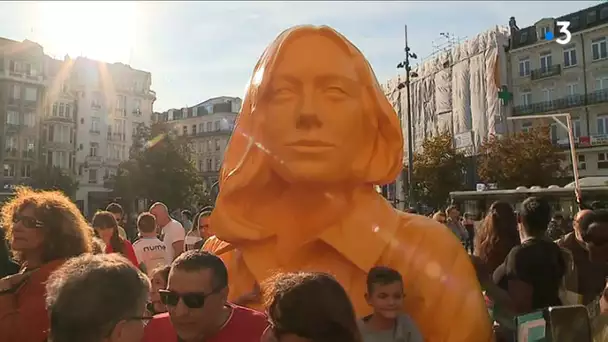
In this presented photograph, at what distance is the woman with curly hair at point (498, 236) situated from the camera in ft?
13.9

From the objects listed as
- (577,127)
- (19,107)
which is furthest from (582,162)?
(19,107)

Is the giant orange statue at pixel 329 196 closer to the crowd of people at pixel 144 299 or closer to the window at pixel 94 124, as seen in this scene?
the crowd of people at pixel 144 299

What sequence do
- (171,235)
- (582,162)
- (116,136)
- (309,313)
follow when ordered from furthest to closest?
(116,136)
(582,162)
(171,235)
(309,313)

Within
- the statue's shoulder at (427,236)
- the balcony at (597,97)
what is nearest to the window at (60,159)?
the balcony at (597,97)

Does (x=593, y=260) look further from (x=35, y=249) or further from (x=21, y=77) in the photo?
(x=21, y=77)

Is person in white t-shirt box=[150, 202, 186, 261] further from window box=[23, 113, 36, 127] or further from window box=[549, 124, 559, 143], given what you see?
window box=[23, 113, 36, 127]

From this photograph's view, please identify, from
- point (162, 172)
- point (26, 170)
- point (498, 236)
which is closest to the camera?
point (498, 236)

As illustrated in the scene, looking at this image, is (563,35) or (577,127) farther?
(563,35)

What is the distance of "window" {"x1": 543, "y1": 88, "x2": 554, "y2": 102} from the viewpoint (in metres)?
35.9

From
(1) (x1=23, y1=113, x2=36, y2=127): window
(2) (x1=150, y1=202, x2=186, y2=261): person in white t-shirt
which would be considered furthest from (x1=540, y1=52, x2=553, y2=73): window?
(1) (x1=23, y1=113, x2=36, y2=127): window

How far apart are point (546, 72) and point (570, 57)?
160 centimetres

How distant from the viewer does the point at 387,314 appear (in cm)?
248

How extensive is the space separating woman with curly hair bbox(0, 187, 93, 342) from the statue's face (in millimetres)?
1114

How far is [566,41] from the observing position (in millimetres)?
34469
